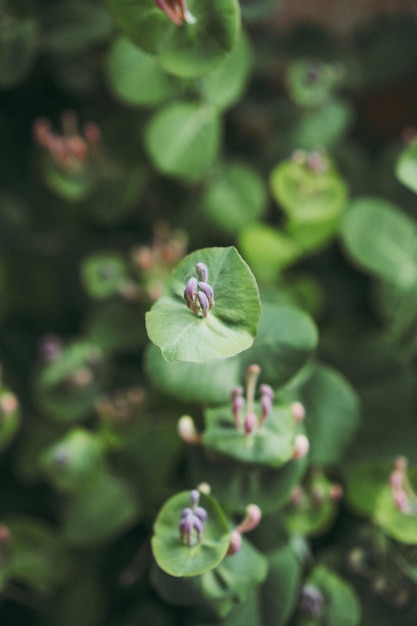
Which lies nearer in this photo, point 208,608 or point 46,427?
point 208,608

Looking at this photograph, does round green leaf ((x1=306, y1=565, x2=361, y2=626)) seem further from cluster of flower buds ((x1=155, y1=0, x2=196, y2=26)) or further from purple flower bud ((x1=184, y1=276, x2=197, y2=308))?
cluster of flower buds ((x1=155, y1=0, x2=196, y2=26))

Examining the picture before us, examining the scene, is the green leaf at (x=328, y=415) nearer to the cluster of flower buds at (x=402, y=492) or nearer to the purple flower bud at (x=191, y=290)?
the cluster of flower buds at (x=402, y=492)

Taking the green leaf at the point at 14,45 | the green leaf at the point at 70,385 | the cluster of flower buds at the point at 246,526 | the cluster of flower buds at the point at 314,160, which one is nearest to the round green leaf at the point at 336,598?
the cluster of flower buds at the point at 246,526

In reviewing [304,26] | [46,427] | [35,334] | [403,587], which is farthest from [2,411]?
[304,26]

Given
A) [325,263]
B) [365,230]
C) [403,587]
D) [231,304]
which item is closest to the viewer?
[231,304]

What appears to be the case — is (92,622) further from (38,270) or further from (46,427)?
(38,270)

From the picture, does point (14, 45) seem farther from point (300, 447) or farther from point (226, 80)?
point (300, 447)

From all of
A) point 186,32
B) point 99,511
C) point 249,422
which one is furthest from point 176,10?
point 99,511
